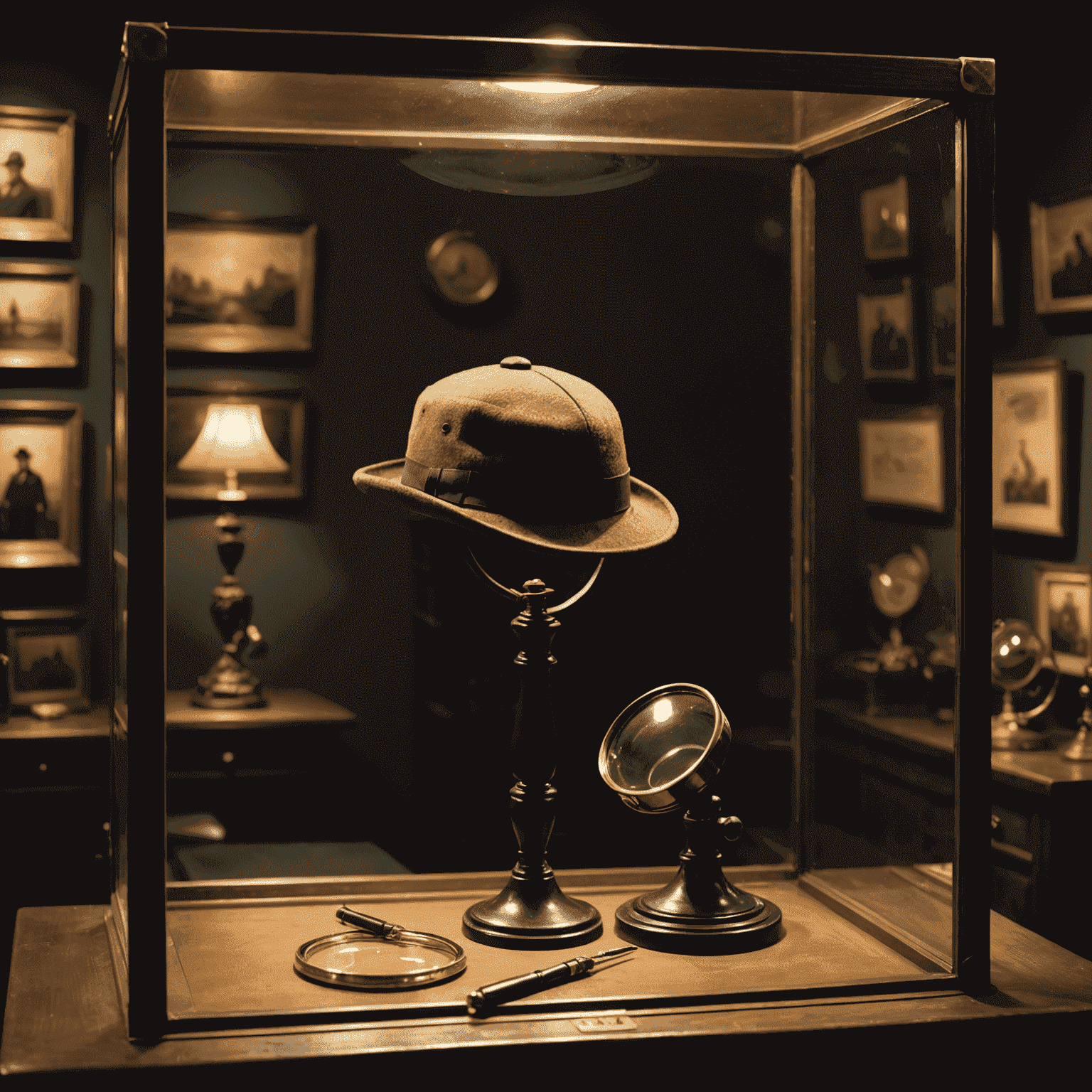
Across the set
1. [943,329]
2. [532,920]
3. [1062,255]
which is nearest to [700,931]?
[532,920]

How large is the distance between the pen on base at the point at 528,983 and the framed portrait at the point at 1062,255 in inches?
108

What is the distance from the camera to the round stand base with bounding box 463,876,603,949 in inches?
73.0

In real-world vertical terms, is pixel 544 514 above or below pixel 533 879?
above

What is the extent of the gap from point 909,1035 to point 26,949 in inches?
47.1

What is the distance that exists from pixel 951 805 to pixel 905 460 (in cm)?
57

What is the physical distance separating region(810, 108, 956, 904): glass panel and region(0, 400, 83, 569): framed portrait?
101 inches

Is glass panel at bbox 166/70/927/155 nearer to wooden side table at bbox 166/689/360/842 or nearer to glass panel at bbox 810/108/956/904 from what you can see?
glass panel at bbox 810/108/956/904

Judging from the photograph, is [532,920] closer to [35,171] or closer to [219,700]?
[219,700]

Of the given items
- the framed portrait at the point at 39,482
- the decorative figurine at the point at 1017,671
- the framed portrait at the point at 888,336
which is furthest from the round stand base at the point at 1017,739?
the framed portrait at the point at 39,482

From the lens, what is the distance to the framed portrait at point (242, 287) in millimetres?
2059

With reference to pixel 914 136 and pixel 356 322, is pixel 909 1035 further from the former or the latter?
pixel 356 322

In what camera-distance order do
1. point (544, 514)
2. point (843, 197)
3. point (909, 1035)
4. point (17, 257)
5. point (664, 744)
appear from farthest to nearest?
point (17, 257)
point (843, 197)
point (664, 744)
point (544, 514)
point (909, 1035)

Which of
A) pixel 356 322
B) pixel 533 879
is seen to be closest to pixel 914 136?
pixel 356 322

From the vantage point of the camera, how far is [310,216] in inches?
85.2
